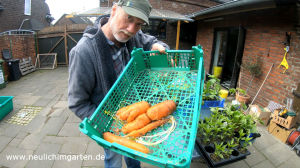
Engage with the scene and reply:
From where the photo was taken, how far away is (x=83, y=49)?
54.8 inches

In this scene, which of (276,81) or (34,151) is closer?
(34,151)

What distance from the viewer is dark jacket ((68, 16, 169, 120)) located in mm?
1395

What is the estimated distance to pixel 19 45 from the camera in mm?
7816

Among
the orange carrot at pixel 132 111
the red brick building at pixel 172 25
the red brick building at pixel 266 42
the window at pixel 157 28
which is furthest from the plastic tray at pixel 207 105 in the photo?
the window at pixel 157 28

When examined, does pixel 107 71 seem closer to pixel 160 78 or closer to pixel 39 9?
pixel 160 78

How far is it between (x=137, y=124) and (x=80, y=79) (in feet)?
2.09

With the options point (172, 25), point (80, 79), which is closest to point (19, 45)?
point (172, 25)

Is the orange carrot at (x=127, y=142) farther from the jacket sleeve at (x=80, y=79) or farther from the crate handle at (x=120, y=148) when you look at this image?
the jacket sleeve at (x=80, y=79)

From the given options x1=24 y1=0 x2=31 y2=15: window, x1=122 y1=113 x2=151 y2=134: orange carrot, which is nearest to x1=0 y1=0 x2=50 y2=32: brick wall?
x1=24 y1=0 x2=31 y2=15: window

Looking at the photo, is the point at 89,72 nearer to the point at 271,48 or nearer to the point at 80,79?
the point at 80,79

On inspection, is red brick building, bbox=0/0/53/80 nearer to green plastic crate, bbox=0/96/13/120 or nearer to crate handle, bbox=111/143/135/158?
green plastic crate, bbox=0/96/13/120

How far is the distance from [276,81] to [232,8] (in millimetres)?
2212

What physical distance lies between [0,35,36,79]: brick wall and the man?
7326 millimetres

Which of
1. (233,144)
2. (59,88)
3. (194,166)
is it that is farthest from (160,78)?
(59,88)
